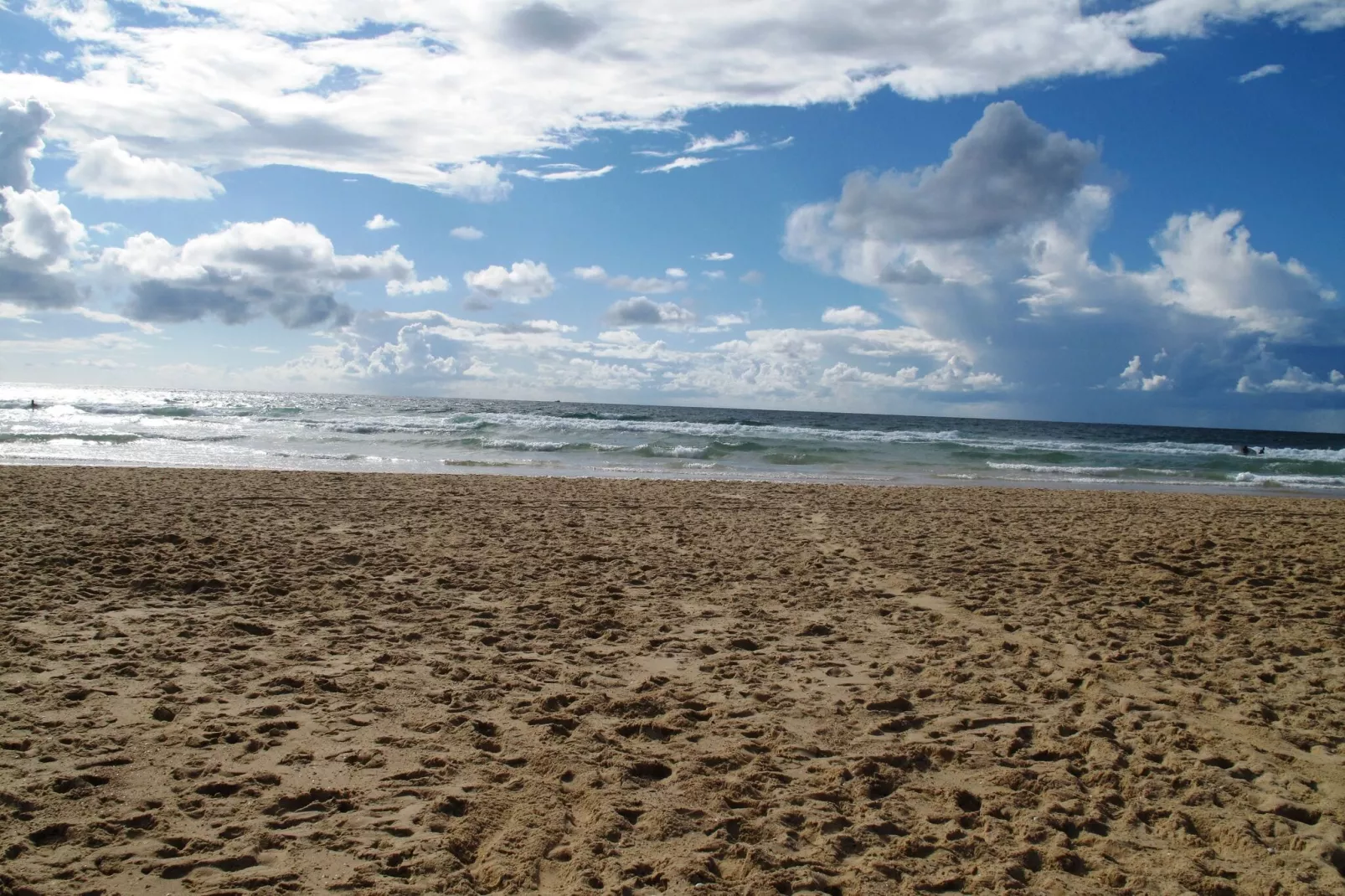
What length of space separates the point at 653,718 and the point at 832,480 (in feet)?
50.6

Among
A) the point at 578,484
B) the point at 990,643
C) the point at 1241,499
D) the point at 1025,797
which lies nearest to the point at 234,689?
the point at 1025,797

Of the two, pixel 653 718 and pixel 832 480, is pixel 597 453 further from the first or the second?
pixel 653 718

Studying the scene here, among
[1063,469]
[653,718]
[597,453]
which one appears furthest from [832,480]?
[653,718]

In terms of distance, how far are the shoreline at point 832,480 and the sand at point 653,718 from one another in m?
8.00

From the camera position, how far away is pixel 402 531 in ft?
30.1

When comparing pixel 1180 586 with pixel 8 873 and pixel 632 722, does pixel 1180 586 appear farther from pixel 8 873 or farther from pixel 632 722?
pixel 8 873

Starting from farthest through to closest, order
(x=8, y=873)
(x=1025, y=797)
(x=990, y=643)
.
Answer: (x=990, y=643)
(x=1025, y=797)
(x=8, y=873)

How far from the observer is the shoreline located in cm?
1644

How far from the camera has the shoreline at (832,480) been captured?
16438 mm

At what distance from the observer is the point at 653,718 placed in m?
4.15

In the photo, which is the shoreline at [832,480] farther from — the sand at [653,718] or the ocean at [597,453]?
the sand at [653,718]

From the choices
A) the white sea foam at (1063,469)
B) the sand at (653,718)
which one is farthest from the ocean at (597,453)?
the sand at (653,718)

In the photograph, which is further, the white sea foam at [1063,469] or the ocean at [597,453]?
the white sea foam at [1063,469]

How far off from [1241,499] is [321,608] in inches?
678
